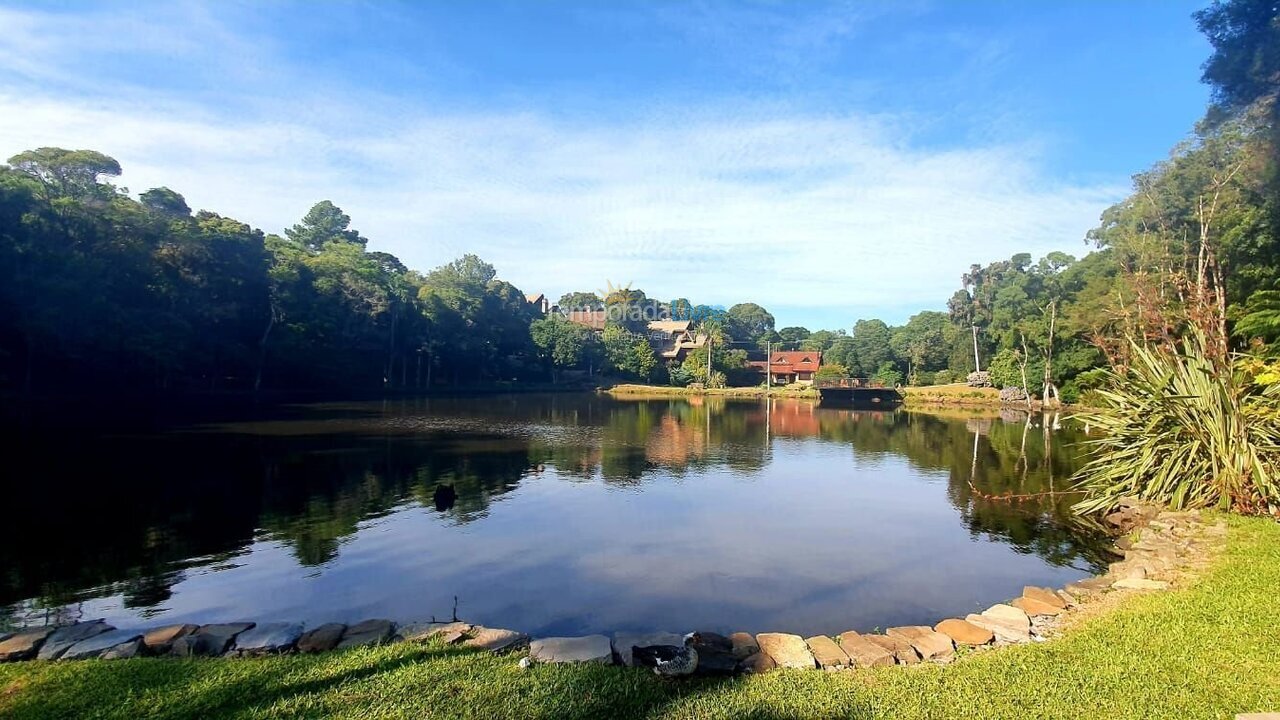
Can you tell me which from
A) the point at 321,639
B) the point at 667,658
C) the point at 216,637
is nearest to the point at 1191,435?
the point at 667,658

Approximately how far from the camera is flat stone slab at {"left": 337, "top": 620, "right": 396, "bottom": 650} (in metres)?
5.25

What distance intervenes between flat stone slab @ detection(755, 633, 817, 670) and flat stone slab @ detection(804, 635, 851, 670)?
0.05 meters

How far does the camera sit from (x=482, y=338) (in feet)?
191

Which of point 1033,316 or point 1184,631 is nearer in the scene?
point 1184,631

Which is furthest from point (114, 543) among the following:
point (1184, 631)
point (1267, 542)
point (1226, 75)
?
point (1226, 75)

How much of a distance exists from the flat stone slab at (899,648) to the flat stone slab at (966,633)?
1.57 ft

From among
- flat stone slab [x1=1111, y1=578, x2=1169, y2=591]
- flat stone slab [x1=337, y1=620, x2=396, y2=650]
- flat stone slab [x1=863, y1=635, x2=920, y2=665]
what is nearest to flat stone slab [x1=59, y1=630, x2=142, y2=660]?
flat stone slab [x1=337, y1=620, x2=396, y2=650]

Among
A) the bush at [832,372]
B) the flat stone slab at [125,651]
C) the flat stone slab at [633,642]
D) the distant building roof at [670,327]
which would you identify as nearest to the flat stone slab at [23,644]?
the flat stone slab at [125,651]

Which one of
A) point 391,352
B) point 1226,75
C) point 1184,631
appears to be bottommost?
point 1184,631

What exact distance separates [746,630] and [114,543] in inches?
357

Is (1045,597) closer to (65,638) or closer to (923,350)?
(65,638)

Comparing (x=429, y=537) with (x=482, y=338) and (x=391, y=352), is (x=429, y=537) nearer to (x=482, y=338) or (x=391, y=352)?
(x=391, y=352)

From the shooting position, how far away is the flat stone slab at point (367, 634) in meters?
5.25

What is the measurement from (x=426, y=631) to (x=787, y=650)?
9.50ft
